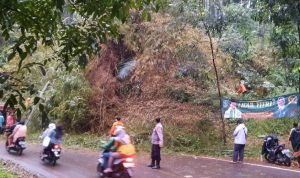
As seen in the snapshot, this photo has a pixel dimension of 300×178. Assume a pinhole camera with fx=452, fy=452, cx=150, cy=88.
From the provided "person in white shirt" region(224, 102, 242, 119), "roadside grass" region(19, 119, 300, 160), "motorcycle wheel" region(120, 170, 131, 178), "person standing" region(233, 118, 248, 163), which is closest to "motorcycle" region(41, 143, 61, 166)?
"motorcycle wheel" region(120, 170, 131, 178)

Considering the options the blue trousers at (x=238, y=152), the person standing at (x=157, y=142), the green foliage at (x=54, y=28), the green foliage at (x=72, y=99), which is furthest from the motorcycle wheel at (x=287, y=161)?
the green foliage at (x=54, y=28)

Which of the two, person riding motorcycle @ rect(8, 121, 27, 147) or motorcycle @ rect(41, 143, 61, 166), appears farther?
person riding motorcycle @ rect(8, 121, 27, 147)

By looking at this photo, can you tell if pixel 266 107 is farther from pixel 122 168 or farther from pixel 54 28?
pixel 54 28

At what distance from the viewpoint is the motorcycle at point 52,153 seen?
13.4m

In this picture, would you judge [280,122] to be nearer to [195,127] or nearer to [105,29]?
[195,127]

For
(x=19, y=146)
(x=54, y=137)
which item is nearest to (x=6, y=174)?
(x=54, y=137)

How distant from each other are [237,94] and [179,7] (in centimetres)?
578

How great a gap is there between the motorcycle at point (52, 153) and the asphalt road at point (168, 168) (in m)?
0.19

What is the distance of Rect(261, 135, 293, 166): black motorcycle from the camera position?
14512 millimetres

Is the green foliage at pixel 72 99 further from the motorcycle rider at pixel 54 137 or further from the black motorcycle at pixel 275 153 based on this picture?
the black motorcycle at pixel 275 153

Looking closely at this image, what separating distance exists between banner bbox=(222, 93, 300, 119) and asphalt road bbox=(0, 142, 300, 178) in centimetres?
213

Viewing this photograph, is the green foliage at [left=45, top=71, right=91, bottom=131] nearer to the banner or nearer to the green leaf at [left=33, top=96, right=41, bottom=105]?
the banner

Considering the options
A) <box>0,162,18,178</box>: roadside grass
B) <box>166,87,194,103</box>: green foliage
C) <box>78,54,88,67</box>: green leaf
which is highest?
<box>166,87,194,103</box>: green foliage

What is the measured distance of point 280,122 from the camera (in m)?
20.7
